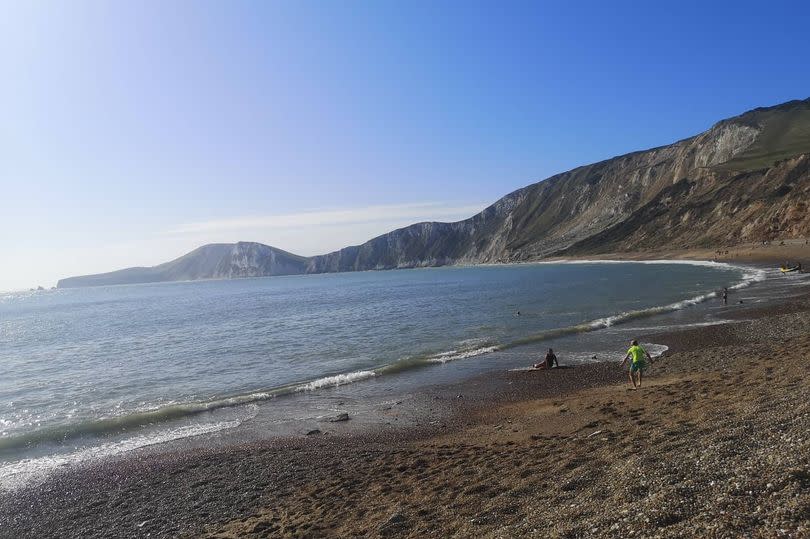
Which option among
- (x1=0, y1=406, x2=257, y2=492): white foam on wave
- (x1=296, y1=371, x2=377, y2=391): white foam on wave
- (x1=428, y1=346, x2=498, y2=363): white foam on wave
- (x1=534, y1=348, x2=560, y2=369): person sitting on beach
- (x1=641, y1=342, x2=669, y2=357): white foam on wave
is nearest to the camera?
(x1=0, y1=406, x2=257, y2=492): white foam on wave

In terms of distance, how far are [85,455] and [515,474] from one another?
13214 millimetres

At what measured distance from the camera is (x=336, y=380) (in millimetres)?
22953

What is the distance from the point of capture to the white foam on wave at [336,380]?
2233 centimetres

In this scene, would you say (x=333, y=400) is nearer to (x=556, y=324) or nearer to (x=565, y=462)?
(x=565, y=462)

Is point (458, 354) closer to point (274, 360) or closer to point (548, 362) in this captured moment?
point (548, 362)

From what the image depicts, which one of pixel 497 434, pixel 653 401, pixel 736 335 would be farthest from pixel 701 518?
pixel 736 335

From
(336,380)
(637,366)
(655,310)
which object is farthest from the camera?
(655,310)

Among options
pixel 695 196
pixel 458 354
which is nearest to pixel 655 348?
pixel 458 354

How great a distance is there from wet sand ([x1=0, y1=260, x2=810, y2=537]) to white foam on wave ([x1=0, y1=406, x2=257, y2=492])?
0.85 metres

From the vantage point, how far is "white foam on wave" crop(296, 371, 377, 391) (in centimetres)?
2233

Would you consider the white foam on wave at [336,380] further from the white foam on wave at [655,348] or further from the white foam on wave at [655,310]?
the white foam on wave at [655,310]

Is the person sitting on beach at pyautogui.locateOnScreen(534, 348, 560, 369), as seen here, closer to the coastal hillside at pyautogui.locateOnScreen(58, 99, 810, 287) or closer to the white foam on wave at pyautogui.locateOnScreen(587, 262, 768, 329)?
the white foam on wave at pyautogui.locateOnScreen(587, 262, 768, 329)

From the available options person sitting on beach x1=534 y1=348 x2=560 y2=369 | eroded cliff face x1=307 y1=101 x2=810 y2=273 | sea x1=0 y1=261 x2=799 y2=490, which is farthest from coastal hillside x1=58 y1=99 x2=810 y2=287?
person sitting on beach x1=534 y1=348 x2=560 y2=369

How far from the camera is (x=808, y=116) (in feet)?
478
